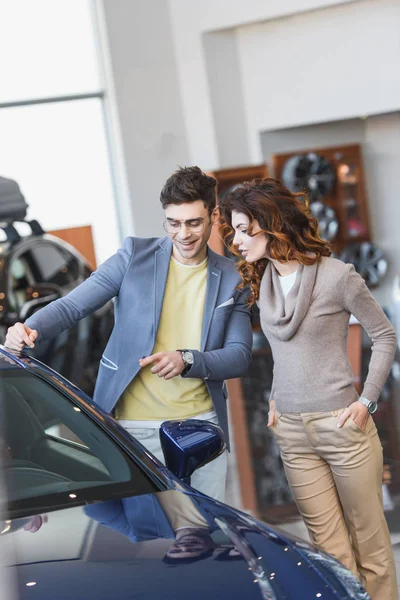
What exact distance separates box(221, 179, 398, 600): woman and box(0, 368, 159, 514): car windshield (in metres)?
0.61

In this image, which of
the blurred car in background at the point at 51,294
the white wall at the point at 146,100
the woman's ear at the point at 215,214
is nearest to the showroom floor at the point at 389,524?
the woman's ear at the point at 215,214

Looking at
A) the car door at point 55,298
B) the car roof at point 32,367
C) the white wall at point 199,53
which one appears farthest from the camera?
the white wall at point 199,53

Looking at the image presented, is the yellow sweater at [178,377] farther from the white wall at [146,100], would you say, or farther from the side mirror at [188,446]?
the white wall at [146,100]

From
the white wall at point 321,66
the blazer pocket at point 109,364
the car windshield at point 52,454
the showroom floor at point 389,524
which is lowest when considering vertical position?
the showroom floor at point 389,524

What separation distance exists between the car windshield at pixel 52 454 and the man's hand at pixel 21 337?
0.48 ft

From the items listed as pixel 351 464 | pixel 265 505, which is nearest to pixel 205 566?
pixel 351 464

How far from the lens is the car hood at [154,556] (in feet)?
6.27

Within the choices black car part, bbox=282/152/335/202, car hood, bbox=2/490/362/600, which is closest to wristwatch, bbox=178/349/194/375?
car hood, bbox=2/490/362/600

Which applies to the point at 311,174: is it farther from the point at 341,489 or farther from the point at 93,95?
the point at 341,489

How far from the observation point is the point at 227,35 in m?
12.4

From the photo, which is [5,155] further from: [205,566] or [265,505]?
[205,566]

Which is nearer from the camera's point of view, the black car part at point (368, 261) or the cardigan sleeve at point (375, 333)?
the cardigan sleeve at point (375, 333)

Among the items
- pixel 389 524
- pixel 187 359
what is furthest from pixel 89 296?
pixel 389 524

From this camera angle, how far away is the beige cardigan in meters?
2.82
